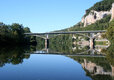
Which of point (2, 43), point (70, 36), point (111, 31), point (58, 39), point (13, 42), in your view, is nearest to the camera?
point (111, 31)

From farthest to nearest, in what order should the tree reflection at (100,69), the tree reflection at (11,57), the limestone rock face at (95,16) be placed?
the limestone rock face at (95,16), the tree reflection at (11,57), the tree reflection at (100,69)

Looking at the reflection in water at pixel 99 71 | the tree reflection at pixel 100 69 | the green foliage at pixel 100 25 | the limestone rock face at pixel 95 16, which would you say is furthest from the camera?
the limestone rock face at pixel 95 16

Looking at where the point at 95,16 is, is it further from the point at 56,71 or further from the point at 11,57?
the point at 56,71

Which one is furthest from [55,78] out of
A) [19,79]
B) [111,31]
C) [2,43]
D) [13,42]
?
[13,42]

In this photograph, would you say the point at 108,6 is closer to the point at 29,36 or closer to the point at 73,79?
the point at 29,36

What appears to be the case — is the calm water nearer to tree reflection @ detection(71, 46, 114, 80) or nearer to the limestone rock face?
tree reflection @ detection(71, 46, 114, 80)

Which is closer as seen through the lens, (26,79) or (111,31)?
(26,79)

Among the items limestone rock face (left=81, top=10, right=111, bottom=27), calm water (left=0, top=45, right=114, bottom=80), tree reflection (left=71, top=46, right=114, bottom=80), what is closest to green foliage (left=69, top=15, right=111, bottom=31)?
limestone rock face (left=81, top=10, right=111, bottom=27)

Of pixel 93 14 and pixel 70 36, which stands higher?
pixel 93 14

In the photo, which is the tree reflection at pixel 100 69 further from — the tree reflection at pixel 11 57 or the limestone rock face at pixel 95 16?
the limestone rock face at pixel 95 16

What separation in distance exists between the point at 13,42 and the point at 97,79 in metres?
46.9

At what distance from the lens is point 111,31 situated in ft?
135

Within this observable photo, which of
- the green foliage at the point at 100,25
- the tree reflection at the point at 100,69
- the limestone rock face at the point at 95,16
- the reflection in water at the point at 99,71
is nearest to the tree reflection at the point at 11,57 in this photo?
the tree reflection at the point at 100,69

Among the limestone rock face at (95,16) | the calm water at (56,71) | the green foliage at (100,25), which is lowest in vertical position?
the calm water at (56,71)
